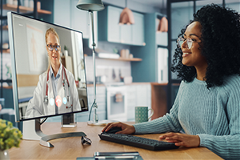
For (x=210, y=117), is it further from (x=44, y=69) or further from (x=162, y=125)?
(x=44, y=69)

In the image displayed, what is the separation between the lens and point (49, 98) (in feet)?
3.35

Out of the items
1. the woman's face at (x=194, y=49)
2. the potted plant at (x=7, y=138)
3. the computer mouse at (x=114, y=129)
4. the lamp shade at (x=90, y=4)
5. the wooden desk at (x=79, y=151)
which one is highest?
the lamp shade at (x=90, y=4)

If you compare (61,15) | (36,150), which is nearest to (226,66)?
(36,150)

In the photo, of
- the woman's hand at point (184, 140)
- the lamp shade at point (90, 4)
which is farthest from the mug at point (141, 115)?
the lamp shade at point (90, 4)

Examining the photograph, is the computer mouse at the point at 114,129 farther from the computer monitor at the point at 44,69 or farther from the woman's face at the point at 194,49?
the woman's face at the point at 194,49

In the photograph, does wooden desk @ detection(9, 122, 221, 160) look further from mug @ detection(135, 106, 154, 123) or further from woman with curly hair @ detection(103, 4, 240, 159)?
mug @ detection(135, 106, 154, 123)

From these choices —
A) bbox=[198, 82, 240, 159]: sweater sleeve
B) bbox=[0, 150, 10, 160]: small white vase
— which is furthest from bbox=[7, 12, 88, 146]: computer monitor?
bbox=[198, 82, 240, 159]: sweater sleeve

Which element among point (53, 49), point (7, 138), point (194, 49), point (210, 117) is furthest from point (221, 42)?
point (7, 138)

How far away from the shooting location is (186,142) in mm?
887

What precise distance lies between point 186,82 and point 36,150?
0.80 meters

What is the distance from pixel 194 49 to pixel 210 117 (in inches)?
12.8

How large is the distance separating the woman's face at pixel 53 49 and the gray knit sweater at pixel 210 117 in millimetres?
484

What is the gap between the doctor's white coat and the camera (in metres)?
0.94

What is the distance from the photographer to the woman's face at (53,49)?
1.06 m
